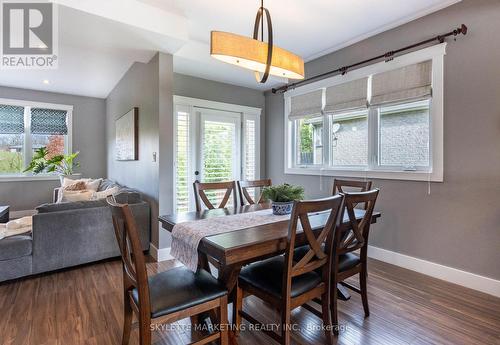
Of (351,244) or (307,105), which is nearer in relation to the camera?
(351,244)

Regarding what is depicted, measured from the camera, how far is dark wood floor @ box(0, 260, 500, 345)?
5.89 feet

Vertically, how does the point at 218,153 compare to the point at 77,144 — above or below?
below

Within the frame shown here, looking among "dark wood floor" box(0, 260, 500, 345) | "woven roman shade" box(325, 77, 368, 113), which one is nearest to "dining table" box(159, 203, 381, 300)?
"dark wood floor" box(0, 260, 500, 345)

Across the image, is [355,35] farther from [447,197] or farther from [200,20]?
[447,197]

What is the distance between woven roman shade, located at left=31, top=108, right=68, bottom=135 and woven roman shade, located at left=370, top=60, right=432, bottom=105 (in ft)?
20.9

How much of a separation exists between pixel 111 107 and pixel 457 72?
232 inches

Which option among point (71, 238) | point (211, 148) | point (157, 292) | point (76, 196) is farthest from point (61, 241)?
point (211, 148)

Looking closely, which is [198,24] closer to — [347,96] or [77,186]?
[347,96]

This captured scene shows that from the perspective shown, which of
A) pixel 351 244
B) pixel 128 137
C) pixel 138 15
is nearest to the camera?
pixel 351 244

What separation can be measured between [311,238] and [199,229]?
27.7 inches

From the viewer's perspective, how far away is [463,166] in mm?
2514

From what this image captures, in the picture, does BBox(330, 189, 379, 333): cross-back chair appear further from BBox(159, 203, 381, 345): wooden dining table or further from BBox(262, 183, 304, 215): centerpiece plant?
BBox(262, 183, 304, 215): centerpiece plant

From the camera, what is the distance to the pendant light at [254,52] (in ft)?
5.73

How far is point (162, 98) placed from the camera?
3.24 m
